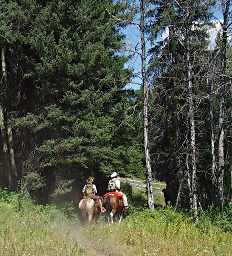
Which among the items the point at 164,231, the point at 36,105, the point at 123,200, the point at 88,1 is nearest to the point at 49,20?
the point at 88,1

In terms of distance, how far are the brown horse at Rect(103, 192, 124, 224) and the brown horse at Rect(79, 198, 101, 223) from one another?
0.59 meters

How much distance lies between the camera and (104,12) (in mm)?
29453

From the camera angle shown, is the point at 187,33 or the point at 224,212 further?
the point at 187,33

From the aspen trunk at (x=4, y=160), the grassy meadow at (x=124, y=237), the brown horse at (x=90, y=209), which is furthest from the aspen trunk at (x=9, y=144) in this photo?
the grassy meadow at (x=124, y=237)

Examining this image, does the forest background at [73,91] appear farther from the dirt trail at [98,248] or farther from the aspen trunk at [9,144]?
the dirt trail at [98,248]

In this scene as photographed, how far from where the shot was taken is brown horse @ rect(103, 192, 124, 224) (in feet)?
65.4

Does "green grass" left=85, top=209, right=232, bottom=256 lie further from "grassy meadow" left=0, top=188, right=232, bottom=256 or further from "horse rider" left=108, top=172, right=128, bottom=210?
"horse rider" left=108, top=172, right=128, bottom=210

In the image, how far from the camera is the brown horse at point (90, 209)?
19328 millimetres

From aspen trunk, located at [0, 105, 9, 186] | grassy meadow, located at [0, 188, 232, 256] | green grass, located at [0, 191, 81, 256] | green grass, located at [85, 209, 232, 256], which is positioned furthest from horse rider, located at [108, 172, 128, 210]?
aspen trunk, located at [0, 105, 9, 186]

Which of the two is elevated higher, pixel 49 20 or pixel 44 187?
pixel 49 20

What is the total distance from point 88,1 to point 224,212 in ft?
51.2

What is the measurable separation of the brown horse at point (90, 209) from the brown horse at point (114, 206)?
588mm

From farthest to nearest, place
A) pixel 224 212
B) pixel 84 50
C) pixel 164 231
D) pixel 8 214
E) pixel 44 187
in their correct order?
1. pixel 44 187
2. pixel 84 50
3. pixel 224 212
4. pixel 8 214
5. pixel 164 231

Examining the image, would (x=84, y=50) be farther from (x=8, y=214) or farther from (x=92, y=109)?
(x=8, y=214)
